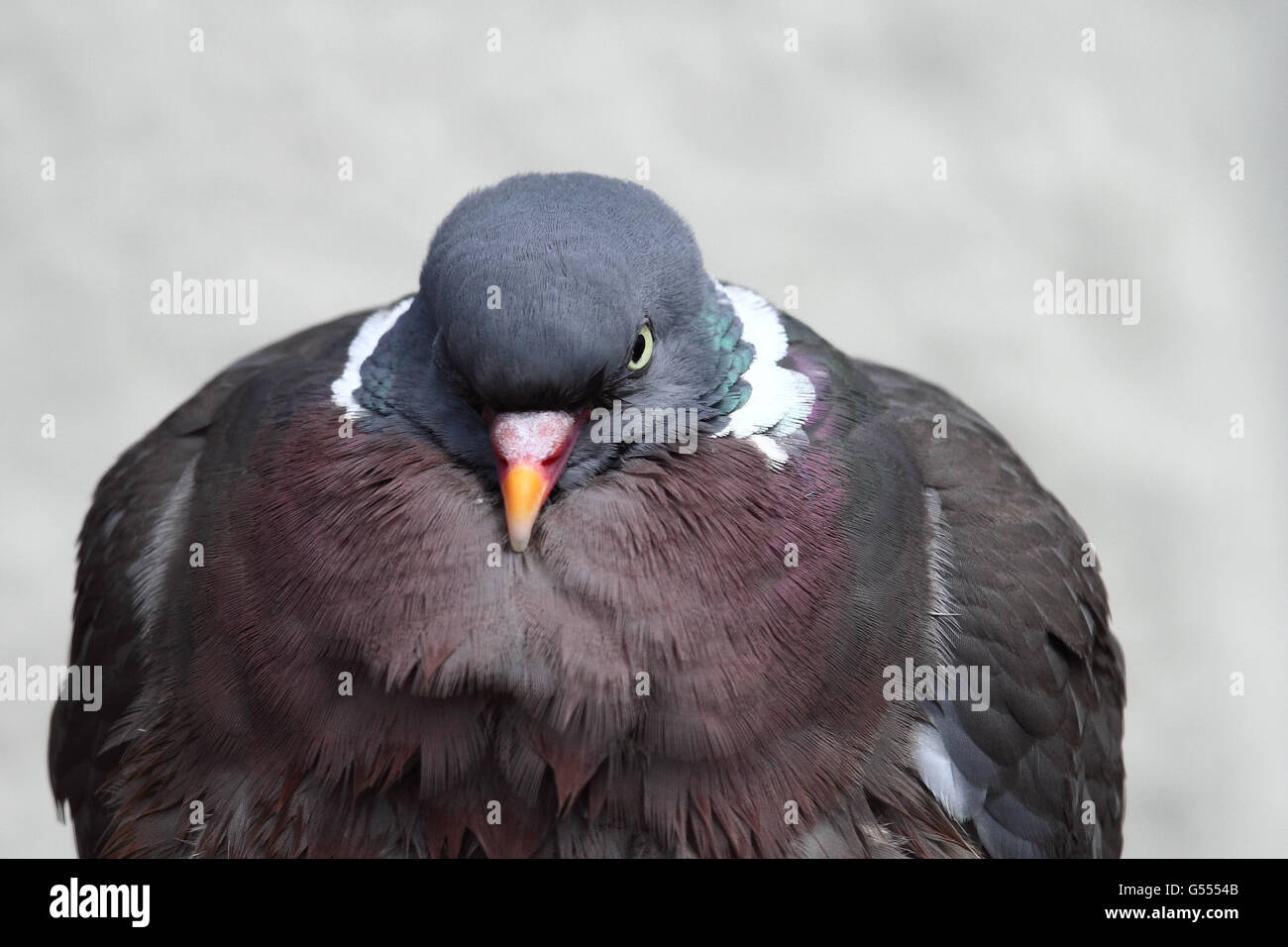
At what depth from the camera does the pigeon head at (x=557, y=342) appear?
2297 mm

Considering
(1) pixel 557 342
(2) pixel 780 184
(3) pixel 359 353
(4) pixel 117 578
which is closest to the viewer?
(1) pixel 557 342

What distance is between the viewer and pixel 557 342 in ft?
7.47

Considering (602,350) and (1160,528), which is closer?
(602,350)

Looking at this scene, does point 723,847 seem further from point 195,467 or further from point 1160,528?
point 1160,528

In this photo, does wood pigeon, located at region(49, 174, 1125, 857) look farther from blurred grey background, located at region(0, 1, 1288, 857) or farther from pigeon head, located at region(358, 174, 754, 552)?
blurred grey background, located at region(0, 1, 1288, 857)

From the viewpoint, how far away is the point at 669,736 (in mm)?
2412

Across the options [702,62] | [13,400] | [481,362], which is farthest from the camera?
[702,62]

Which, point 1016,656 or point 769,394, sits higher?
point 769,394

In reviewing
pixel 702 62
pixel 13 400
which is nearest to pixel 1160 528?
pixel 702 62

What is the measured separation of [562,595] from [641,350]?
421mm

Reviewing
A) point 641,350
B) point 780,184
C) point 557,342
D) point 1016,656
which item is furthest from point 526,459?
point 780,184

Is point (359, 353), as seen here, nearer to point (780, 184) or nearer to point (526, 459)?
point (526, 459)

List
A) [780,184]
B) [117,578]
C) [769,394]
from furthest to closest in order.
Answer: [780,184] → [117,578] → [769,394]
